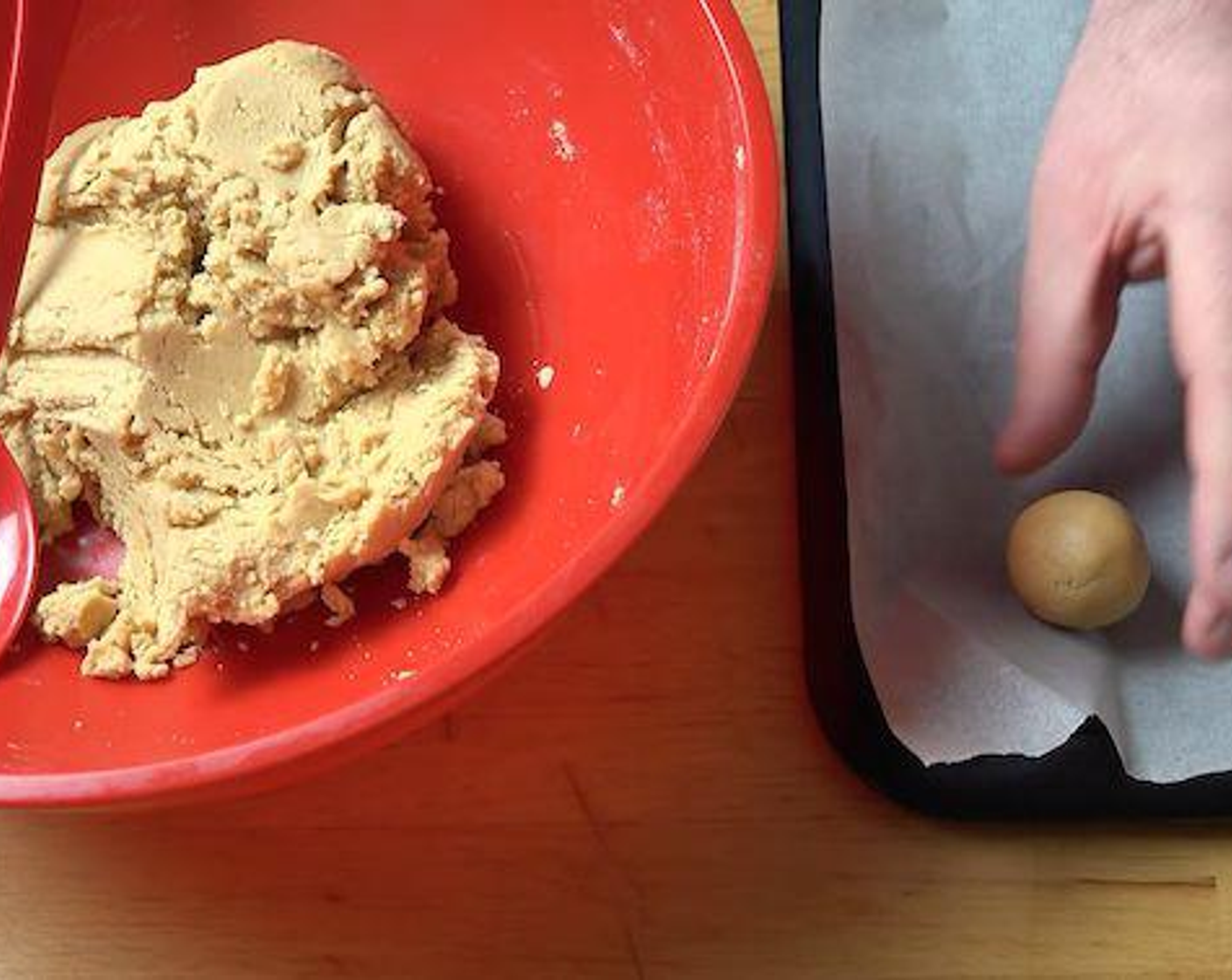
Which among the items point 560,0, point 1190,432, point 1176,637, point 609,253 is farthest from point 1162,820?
point 560,0

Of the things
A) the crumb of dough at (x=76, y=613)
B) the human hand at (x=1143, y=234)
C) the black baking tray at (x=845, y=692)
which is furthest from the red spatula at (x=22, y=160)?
the human hand at (x=1143, y=234)

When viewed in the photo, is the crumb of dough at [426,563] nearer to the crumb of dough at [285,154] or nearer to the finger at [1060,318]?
the crumb of dough at [285,154]

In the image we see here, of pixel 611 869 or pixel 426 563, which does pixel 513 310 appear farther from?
pixel 611 869

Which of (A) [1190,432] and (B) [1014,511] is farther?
(B) [1014,511]

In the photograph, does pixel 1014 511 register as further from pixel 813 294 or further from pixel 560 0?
pixel 560 0

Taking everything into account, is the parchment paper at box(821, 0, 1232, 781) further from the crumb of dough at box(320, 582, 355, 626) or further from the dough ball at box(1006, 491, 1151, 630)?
the crumb of dough at box(320, 582, 355, 626)

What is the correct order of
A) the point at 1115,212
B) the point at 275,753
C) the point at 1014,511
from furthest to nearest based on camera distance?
the point at 1014,511 < the point at 1115,212 < the point at 275,753

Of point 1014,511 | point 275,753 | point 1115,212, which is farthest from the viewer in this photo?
point 1014,511
